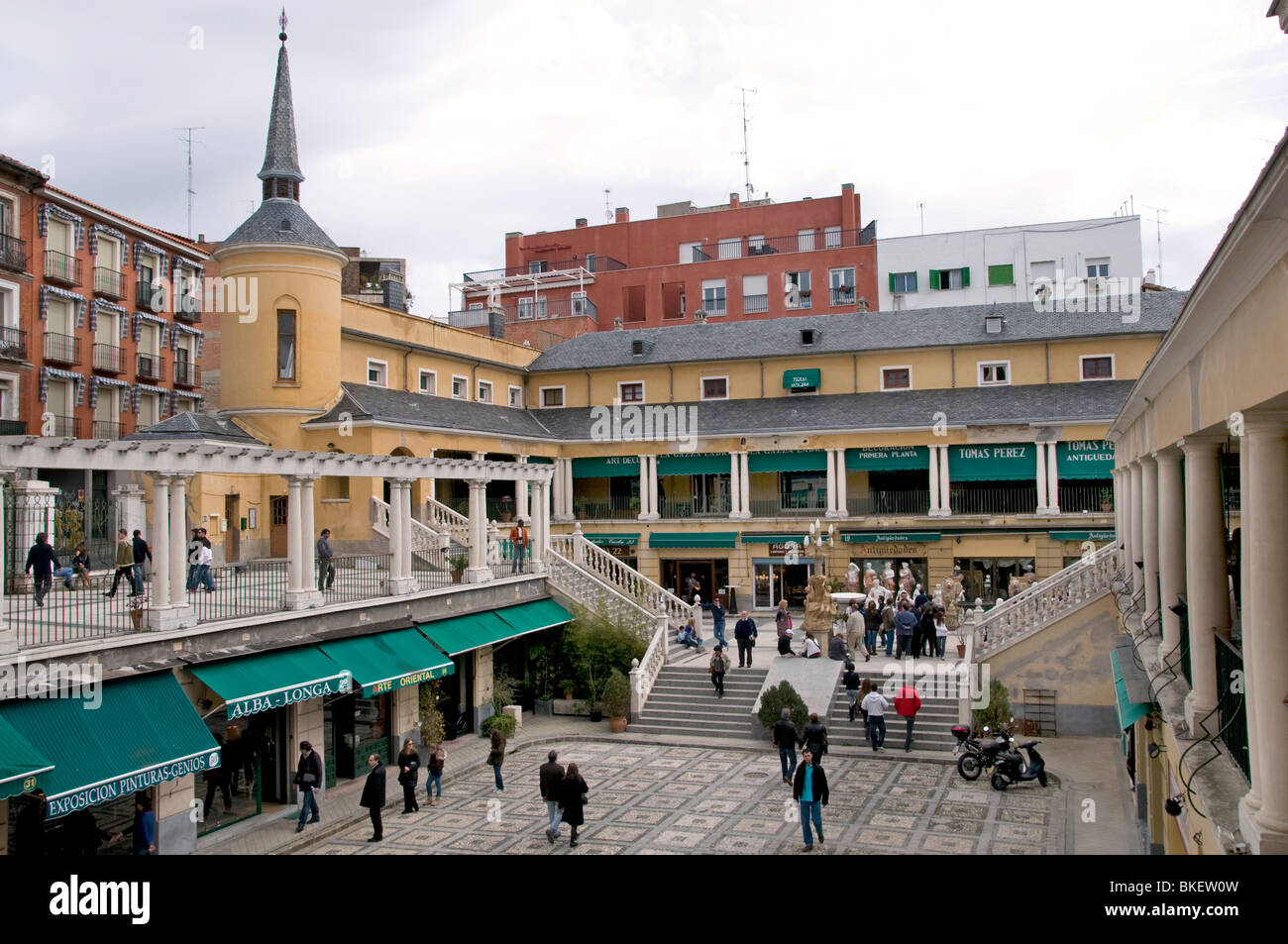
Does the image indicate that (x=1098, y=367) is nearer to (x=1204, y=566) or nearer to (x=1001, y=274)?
(x=1001, y=274)

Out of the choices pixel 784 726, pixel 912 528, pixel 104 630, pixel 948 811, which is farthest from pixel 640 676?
pixel 912 528

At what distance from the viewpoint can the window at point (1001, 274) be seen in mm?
54750

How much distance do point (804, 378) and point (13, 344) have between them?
29.0 m

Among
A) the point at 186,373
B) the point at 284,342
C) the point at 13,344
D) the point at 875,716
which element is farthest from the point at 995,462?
the point at 13,344

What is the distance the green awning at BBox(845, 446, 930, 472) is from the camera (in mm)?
38062

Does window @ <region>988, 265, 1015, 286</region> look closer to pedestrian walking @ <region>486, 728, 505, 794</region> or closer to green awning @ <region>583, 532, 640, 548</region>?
green awning @ <region>583, 532, 640, 548</region>

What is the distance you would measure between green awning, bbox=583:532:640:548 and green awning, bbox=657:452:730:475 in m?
2.96

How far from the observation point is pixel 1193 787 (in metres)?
8.43

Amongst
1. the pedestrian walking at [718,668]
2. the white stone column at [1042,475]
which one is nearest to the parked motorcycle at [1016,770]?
the pedestrian walking at [718,668]

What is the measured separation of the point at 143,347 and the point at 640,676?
26.9 meters

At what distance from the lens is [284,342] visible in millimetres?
29797

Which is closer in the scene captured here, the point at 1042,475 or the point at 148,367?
the point at 1042,475

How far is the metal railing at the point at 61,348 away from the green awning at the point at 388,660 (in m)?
22.0

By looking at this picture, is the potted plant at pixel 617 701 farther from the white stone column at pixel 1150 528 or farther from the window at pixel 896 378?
the window at pixel 896 378
